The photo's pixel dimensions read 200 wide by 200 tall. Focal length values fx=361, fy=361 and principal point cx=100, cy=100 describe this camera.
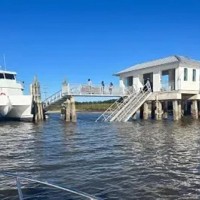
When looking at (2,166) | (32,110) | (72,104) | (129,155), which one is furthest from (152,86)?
(2,166)

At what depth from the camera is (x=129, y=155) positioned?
617 inches

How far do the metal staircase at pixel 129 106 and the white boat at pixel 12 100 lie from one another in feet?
28.8

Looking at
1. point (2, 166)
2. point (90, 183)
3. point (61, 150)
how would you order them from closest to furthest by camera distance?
point (90, 183)
point (2, 166)
point (61, 150)

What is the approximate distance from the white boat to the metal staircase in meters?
8.79

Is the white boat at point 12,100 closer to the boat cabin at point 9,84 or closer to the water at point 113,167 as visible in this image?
the boat cabin at point 9,84

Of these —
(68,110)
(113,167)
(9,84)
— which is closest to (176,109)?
(68,110)

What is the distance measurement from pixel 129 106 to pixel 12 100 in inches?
507

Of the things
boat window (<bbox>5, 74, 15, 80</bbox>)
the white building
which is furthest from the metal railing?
boat window (<bbox>5, 74, 15, 80</bbox>)

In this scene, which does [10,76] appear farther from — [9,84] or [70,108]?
[70,108]

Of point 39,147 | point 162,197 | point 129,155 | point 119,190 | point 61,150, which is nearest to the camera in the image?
point 162,197

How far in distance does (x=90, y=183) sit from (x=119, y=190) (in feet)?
3.62

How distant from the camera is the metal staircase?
1526 inches

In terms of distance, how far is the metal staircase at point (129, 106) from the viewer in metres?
38.8

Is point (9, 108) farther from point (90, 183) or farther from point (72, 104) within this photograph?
point (90, 183)
